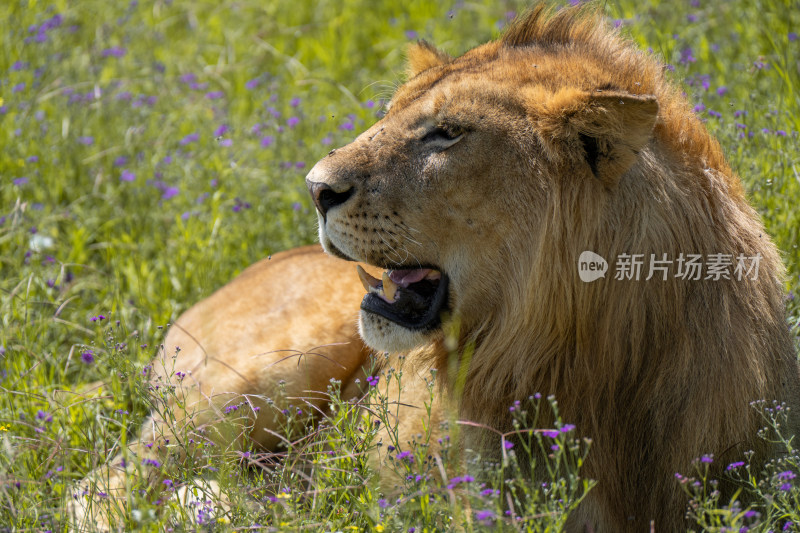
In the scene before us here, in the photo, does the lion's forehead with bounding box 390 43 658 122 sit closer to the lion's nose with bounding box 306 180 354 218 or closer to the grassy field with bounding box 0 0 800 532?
the lion's nose with bounding box 306 180 354 218

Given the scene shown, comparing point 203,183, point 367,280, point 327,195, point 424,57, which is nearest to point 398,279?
point 367,280

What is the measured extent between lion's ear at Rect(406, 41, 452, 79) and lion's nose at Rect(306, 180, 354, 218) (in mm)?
855

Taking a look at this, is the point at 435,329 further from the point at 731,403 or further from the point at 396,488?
the point at 731,403

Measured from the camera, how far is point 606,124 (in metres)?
2.63

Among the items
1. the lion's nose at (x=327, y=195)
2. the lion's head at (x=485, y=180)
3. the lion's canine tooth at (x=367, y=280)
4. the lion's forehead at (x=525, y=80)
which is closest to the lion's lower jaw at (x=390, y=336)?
the lion's head at (x=485, y=180)

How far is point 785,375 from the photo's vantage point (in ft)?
9.46

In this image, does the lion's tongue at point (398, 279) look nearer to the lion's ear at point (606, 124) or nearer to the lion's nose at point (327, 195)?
the lion's nose at point (327, 195)

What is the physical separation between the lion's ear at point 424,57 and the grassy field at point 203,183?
28cm

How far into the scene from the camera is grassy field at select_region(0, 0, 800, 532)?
279 cm

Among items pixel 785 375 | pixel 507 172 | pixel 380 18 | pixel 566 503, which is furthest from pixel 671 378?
pixel 380 18

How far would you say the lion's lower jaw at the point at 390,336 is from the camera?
2.98 m

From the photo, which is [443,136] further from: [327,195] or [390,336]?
[390,336]

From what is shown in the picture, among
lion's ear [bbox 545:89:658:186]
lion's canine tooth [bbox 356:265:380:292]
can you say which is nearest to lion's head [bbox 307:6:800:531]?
lion's ear [bbox 545:89:658:186]

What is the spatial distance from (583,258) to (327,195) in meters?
0.84
